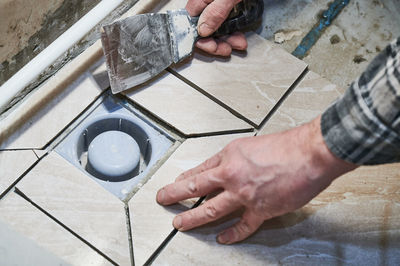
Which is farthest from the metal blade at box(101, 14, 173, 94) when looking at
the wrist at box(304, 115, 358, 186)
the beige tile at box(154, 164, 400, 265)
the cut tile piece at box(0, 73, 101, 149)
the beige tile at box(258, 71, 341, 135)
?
the wrist at box(304, 115, 358, 186)

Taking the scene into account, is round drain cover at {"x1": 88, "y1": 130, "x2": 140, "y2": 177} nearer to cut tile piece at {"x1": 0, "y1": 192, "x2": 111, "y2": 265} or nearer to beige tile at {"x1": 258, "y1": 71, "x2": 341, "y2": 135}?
cut tile piece at {"x1": 0, "y1": 192, "x2": 111, "y2": 265}

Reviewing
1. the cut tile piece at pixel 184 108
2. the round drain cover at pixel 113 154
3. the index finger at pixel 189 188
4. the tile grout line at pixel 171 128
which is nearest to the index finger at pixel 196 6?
the cut tile piece at pixel 184 108

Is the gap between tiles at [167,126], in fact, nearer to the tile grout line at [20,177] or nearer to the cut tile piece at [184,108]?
the cut tile piece at [184,108]

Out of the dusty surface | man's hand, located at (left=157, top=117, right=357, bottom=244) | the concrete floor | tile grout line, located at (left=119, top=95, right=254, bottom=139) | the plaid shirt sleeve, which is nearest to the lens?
the plaid shirt sleeve

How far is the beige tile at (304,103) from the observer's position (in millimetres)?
1326

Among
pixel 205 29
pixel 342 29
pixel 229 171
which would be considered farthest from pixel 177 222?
pixel 342 29

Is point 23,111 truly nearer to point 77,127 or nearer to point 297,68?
point 77,127

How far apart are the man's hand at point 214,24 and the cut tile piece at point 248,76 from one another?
0.11 ft

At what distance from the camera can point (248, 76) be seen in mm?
1380

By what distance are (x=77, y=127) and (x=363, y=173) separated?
2.63ft

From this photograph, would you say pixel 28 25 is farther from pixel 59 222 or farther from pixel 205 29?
pixel 59 222

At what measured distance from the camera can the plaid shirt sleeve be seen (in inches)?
31.6

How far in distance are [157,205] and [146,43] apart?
0.45 metres

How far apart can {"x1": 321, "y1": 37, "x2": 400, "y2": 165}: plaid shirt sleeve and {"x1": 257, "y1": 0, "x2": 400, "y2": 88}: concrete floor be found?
0.75 meters
